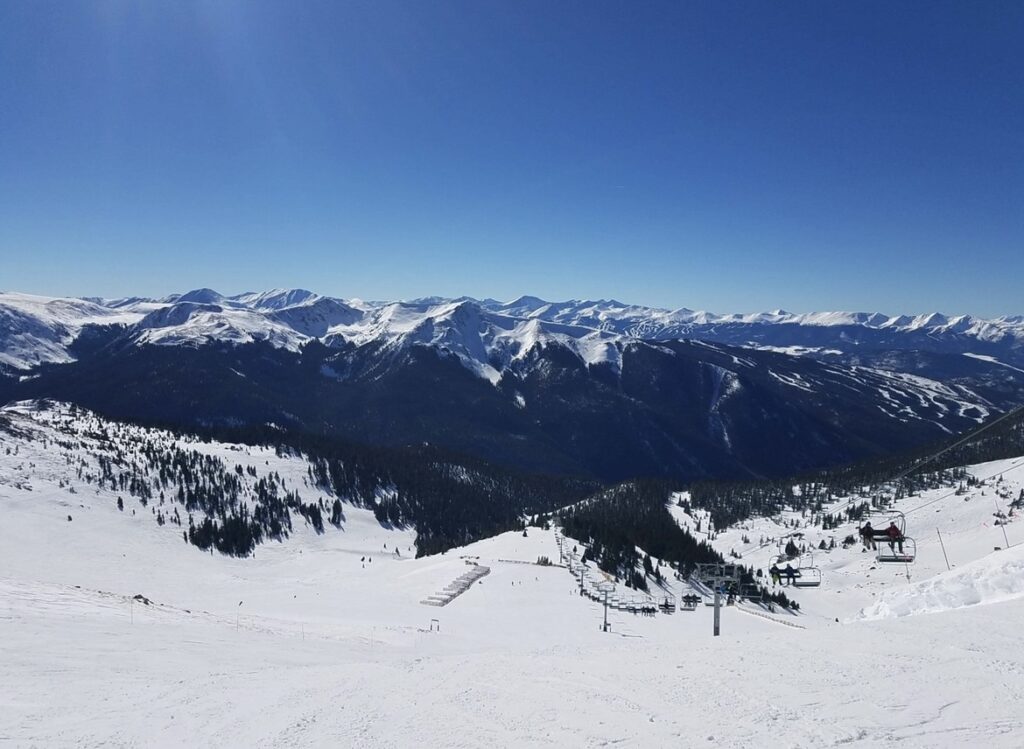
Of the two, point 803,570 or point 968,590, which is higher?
point 968,590

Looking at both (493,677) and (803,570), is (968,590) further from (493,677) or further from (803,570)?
(803,570)

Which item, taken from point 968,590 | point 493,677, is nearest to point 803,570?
point 968,590

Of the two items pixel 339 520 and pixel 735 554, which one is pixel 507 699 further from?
pixel 339 520

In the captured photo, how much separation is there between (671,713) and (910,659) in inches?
418

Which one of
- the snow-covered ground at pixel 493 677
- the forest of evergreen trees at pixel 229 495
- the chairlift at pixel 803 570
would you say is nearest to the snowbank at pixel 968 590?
the snow-covered ground at pixel 493 677

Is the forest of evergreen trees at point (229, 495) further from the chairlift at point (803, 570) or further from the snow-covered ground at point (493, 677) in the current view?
the snow-covered ground at point (493, 677)

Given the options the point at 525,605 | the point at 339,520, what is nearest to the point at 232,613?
the point at 525,605

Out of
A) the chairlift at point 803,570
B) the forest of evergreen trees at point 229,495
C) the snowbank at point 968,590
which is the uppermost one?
the forest of evergreen trees at point 229,495

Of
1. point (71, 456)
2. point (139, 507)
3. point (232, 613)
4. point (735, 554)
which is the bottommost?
point (735, 554)

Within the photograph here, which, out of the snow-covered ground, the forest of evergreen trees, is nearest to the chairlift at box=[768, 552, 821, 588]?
the forest of evergreen trees

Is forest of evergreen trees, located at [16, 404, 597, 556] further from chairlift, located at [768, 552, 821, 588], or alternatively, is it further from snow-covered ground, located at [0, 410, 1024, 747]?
snow-covered ground, located at [0, 410, 1024, 747]

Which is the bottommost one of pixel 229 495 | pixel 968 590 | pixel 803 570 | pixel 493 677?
pixel 803 570

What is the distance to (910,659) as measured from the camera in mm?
21422

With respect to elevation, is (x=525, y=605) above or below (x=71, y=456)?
below
